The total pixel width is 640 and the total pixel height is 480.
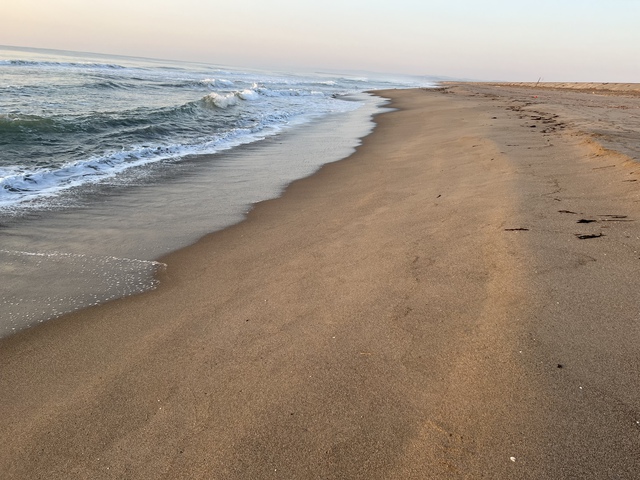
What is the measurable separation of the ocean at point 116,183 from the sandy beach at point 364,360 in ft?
1.47

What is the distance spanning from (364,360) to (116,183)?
5679mm

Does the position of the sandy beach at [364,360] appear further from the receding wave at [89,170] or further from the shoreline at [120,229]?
the receding wave at [89,170]

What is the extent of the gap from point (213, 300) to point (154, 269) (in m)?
0.93

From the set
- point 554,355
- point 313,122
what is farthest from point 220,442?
point 313,122

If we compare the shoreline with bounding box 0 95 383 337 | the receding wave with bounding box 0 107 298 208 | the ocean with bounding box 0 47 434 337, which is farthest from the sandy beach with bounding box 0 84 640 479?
the receding wave with bounding box 0 107 298 208

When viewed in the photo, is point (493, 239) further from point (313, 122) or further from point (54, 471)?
point (313, 122)

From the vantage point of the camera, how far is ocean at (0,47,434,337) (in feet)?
11.7

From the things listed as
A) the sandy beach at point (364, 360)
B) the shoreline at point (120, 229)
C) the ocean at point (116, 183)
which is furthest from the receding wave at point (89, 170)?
the sandy beach at point (364, 360)

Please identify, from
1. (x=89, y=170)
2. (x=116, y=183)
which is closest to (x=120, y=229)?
(x=116, y=183)

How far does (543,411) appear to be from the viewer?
5.96ft

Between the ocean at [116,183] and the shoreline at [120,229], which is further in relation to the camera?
the ocean at [116,183]

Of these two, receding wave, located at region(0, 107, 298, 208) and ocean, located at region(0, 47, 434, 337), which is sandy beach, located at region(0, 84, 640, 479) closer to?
ocean, located at region(0, 47, 434, 337)

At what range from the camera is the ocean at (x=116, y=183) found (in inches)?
141

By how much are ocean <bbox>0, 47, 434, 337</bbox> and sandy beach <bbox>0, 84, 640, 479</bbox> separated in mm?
449
